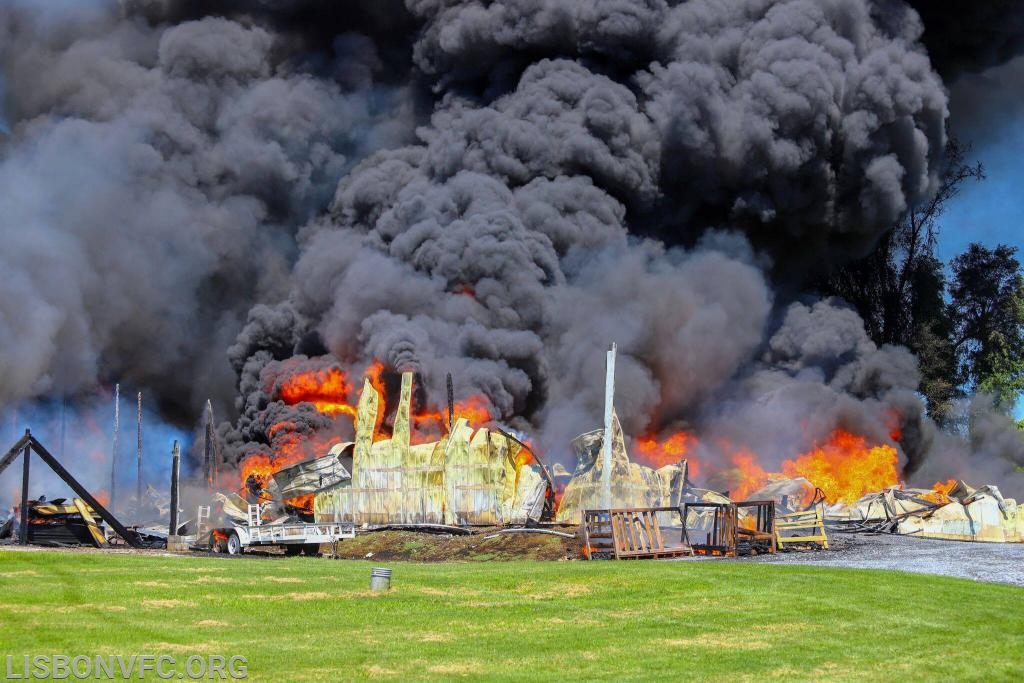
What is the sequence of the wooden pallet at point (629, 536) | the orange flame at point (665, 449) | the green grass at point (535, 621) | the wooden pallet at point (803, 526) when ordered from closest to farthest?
the green grass at point (535, 621)
the wooden pallet at point (629, 536)
the wooden pallet at point (803, 526)
the orange flame at point (665, 449)

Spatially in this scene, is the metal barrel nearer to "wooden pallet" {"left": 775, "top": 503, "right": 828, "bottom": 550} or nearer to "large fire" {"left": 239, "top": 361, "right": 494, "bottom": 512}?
"wooden pallet" {"left": 775, "top": 503, "right": 828, "bottom": 550}

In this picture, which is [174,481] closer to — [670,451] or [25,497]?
[25,497]

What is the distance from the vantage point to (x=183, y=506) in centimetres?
4406

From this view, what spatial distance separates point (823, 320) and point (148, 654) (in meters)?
50.1

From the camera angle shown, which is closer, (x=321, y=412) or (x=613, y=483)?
(x=613, y=483)

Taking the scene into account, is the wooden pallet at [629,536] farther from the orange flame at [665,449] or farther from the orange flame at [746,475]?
the orange flame at [665,449]

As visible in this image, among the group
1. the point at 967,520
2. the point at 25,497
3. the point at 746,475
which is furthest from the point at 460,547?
the point at 746,475

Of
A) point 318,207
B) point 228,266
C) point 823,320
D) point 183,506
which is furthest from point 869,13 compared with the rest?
point 183,506

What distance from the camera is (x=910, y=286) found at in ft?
230

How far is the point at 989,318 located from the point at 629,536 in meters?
49.2

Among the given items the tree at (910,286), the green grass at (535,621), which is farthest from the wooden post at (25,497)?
the tree at (910,286)

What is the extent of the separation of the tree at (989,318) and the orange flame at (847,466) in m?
15.7

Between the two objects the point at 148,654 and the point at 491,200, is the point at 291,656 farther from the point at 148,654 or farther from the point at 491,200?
the point at 491,200
